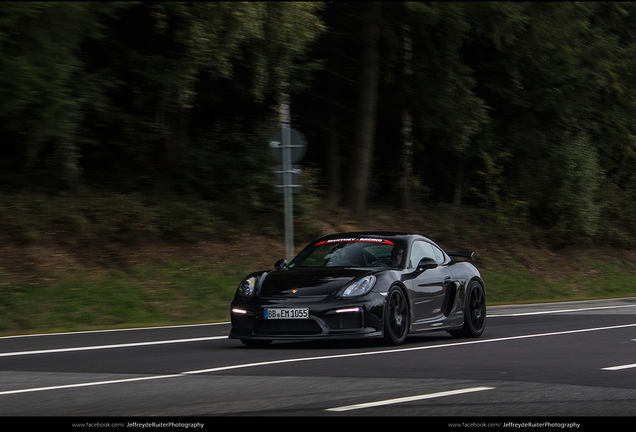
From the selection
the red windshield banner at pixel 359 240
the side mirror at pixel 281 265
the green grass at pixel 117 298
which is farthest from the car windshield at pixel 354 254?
the green grass at pixel 117 298

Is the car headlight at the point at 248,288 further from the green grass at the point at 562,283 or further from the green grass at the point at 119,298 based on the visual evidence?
the green grass at the point at 562,283

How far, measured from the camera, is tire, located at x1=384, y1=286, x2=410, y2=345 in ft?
35.8

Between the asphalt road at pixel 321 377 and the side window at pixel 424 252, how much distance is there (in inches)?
41.7

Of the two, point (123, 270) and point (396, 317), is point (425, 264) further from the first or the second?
point (123, 270)

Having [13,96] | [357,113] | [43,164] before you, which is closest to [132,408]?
[13,96]

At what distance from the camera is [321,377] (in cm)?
838

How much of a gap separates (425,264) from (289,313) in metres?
2.15

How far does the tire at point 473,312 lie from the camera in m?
12.8

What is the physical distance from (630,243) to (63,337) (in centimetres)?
2629

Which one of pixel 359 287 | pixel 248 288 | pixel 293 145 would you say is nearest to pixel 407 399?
pixel 359 287

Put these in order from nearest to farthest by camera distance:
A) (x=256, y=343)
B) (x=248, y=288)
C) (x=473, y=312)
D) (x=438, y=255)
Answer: (x=248, y=288) → (x=256, y=343) → (x=438, y=255) → (x=473, y=312)

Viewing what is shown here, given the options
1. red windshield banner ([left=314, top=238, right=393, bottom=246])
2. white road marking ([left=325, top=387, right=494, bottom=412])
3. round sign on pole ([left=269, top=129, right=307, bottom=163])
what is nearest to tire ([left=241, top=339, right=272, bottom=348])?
red windshield banner ([left=314, top=238, right=393, bottom=246])

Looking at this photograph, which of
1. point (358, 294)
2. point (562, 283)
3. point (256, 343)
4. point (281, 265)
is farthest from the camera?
point (562, 283)
